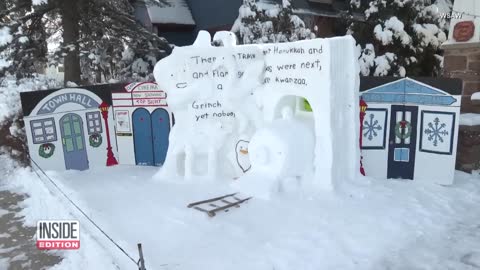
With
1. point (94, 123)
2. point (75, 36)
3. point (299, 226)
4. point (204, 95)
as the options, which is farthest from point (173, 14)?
point (299, 226)

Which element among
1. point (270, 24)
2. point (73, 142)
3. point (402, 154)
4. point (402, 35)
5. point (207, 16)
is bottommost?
point (402, 154)

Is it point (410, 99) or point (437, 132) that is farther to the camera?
point (410, 99)

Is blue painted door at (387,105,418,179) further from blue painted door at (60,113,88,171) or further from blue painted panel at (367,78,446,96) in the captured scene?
blue painted door at (60,113,88,171)

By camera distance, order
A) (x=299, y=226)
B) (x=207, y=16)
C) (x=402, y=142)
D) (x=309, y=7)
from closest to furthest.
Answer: (x=299, y=226) → (x=402, y=142) → (x=309, y=7) → (x=207, y=16)

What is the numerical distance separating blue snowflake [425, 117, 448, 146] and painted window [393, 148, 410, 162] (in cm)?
42

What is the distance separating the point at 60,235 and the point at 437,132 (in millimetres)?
5756

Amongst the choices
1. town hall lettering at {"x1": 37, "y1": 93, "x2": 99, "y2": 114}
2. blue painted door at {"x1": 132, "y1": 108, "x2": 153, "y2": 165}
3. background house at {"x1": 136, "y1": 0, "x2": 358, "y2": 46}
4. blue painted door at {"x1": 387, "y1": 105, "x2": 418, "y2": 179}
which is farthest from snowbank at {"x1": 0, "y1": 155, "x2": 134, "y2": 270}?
background house at {"x1": 136, "y1": 0, "x2": 358, "y2": 46}

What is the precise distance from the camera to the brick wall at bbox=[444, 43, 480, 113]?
25.2 ft

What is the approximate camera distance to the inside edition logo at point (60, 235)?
4648 millimetres

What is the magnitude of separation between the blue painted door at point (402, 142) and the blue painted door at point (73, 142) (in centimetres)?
573

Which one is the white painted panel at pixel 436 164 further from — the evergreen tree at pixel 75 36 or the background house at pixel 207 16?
the evergreen tree at pixel 75 36

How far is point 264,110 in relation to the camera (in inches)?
259

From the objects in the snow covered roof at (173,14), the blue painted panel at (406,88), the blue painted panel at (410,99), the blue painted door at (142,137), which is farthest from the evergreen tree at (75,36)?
the blue painted panel at (406,88)

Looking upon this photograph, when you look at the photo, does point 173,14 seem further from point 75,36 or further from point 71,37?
point 71,37
